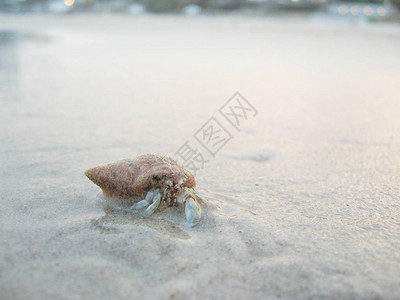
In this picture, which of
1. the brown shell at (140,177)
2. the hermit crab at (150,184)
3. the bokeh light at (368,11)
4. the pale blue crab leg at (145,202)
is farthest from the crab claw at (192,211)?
the bokeh light at (368,11)

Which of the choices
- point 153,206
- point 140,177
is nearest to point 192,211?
point 153,206

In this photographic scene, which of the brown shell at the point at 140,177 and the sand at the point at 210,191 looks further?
the brown shell at the point at 140,177

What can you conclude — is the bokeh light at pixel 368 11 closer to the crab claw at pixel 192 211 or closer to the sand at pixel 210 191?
the sand at pixel 210 191

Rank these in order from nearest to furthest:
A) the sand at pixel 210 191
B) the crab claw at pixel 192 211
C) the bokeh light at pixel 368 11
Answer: the sand at pixel 210 191 → the crab claw at pixel 192 211 → the bokeh light at pixel 368 11

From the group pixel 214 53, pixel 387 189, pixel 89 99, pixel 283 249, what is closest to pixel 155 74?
pixel 89 99

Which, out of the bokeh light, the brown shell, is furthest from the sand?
the bokeh light

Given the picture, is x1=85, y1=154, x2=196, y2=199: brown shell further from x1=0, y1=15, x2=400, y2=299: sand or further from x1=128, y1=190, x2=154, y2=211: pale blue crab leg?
x1=0, y1=15, x2=400, y2=299: sand

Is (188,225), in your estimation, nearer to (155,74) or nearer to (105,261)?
(105,261)
